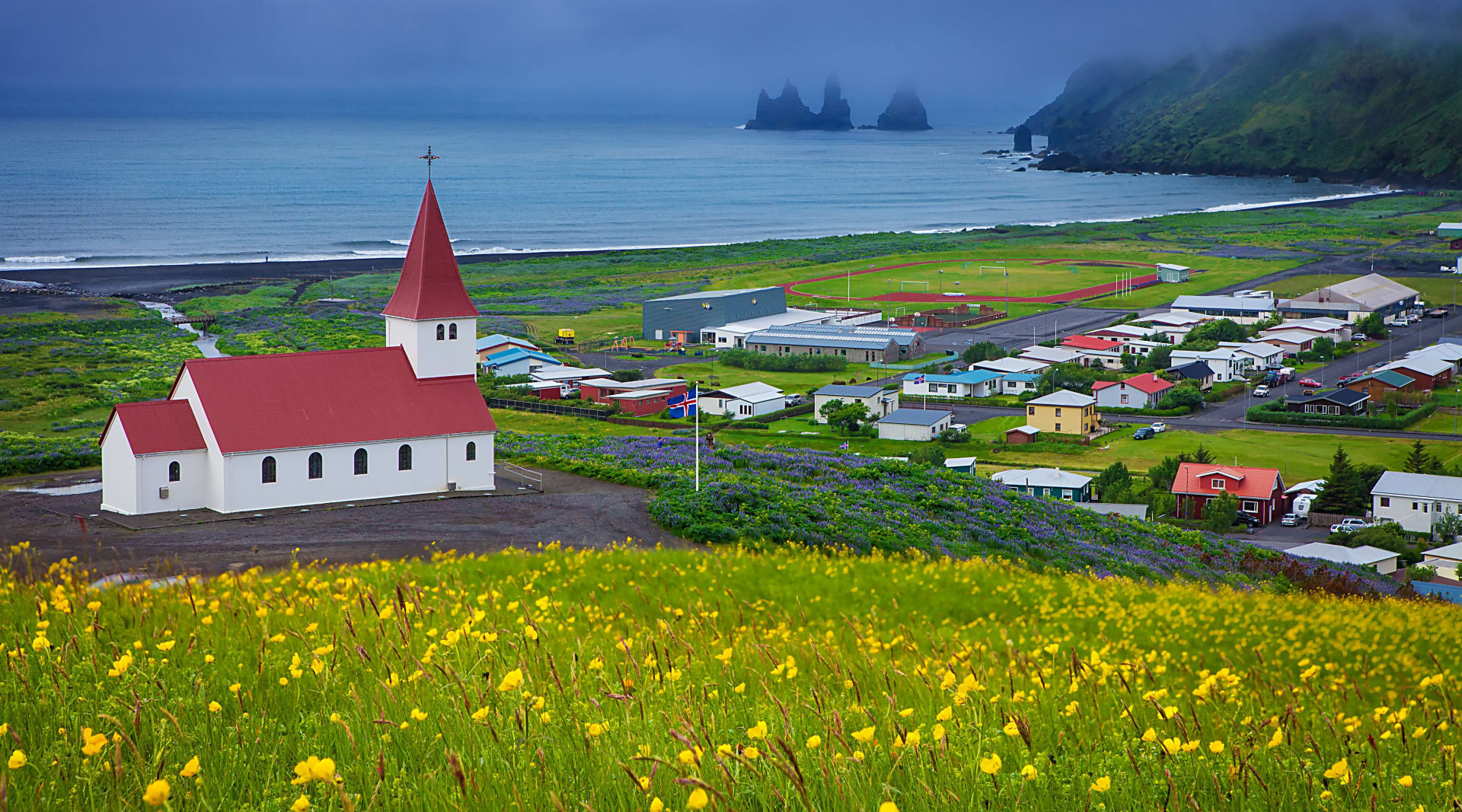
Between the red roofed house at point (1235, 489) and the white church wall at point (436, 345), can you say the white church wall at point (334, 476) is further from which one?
the red roofed house at point (1235, 489)

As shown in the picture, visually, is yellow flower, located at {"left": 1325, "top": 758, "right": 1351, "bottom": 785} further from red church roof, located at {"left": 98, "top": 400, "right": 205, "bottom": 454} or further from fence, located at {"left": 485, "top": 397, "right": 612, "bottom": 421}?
fence, located at {"left": 485, "top": 397, "right": 612, "bottom": 421}

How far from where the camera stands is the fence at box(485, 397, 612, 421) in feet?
180

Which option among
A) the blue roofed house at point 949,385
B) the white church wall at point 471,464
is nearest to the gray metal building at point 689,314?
the blue roofed house at point 949,385

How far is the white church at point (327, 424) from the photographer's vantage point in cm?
2203

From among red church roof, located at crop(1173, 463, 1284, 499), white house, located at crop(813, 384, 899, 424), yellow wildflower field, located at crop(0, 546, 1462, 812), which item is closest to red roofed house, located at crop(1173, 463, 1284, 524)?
red church roof, located at crop(1173, 463, 1284, 499)

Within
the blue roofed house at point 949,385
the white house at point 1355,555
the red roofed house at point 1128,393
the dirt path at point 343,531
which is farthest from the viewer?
the blue roofed house at point 949,385

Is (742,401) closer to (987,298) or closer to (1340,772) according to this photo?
(987,298)

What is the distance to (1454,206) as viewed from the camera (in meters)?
164

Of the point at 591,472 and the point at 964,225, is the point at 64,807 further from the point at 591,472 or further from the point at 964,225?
the point at 964,225

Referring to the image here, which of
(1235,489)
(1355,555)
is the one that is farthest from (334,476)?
(1235,489)

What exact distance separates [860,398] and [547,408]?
1334cm

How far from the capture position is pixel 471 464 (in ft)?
79.2

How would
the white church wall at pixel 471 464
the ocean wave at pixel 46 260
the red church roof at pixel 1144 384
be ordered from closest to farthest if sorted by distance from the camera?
the white church wall at pixel 471 464 → the red church roof at pixel 1144 384 → the ocean wave at pixel 46 260

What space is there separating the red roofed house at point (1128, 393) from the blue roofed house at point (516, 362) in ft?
86.1
